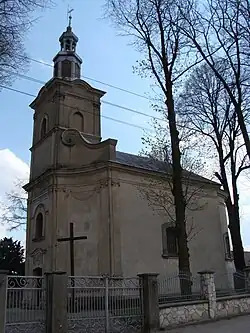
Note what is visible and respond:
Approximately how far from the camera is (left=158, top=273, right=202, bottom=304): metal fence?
1152 centimetres

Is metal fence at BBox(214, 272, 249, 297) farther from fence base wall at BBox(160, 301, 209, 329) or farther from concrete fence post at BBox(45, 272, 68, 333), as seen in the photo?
concrete fence post at BBox(45, 272, 68, 333)

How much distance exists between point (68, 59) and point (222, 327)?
18440mm

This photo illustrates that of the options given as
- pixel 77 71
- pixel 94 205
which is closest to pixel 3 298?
pixel 94 205

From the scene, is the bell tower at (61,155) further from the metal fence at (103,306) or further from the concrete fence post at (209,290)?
the metal fence at (103,306)

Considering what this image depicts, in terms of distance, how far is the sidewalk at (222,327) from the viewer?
10669mm

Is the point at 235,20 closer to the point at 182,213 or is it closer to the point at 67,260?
the point at 182,213

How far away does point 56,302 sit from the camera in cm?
909

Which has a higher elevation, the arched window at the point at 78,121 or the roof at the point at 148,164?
the arched window at the point at 78,121

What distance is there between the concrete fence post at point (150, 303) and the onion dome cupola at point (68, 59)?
15.7 metres

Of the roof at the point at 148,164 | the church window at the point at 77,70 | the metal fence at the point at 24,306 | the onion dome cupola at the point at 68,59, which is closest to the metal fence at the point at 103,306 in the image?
the metal fence at the point at 24,306

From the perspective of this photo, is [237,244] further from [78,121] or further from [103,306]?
[103,306]

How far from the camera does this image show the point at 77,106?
23.0 metres

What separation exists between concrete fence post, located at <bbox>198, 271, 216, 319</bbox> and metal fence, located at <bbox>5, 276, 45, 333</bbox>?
5.30 meters

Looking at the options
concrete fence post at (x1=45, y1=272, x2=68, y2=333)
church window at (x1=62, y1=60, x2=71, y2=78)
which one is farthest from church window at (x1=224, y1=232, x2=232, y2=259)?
concrete fence post at (x1=45, y1=272, x2=68, y2=333)
